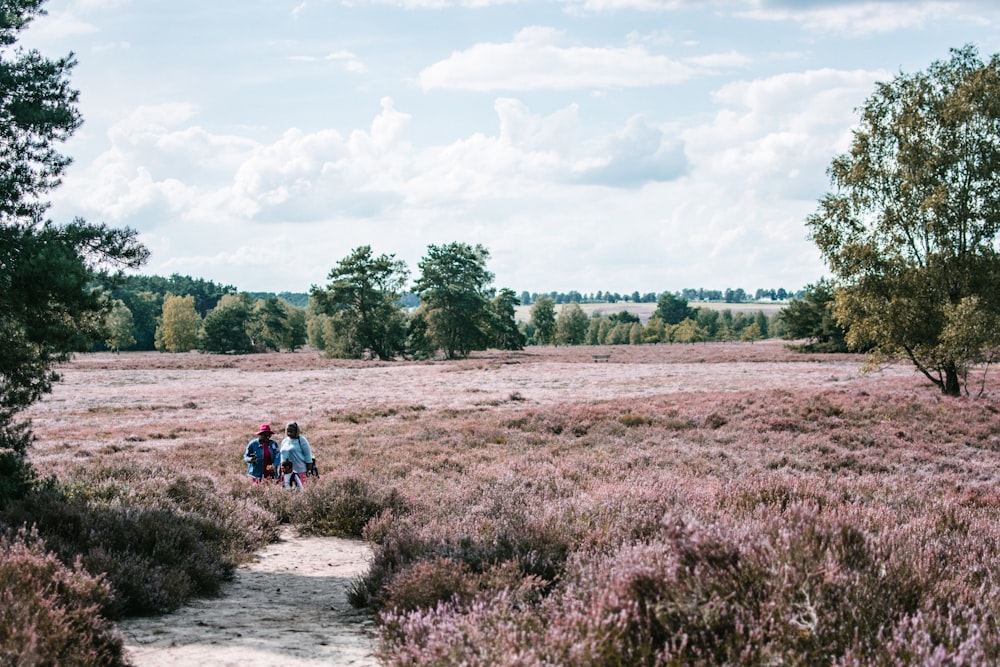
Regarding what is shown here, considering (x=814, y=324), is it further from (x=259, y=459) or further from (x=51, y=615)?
(x=51, y=615)

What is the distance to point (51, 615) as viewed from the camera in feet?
14.6

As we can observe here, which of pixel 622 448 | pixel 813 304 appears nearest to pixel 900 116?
pixel 622 448

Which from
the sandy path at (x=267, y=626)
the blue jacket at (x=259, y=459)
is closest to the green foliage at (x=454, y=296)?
the blue jacket at (x=259, y=459)

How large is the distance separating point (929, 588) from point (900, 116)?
2691 cm

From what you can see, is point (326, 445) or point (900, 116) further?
point (900, 116)

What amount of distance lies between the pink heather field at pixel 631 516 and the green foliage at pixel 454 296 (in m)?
47.7

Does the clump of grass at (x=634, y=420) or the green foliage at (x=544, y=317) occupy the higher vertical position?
the green foliage at (x=544, y=317)

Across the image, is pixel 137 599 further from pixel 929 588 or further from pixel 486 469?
pixel 486 469

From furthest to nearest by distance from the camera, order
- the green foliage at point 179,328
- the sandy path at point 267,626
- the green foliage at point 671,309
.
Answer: the green foliage at point 671,309 < the green foliage at point 179,328 < the sandy path at point 267,626

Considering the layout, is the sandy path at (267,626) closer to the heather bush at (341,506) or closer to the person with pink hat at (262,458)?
the heather bush at (341,506)

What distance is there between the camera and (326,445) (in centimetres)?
1833

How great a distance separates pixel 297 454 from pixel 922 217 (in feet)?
77.1

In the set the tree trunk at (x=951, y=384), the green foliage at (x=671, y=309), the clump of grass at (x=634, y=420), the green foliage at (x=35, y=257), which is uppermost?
the green foliage at (x=671, y=309)

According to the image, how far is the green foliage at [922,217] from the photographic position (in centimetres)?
2472
